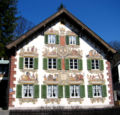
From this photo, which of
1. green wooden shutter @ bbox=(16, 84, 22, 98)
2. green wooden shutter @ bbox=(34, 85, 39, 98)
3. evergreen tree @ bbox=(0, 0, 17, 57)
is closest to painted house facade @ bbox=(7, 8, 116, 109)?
green wooden shutter @ bbox=(16, 84, 22, 98)

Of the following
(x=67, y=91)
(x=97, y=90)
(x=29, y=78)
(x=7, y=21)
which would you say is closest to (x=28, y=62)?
(x=29, y=78)

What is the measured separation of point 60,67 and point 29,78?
3.54 m

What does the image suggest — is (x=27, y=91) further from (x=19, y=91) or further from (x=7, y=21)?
(x=7, y=21)

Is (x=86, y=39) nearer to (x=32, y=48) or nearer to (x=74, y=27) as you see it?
(x=74, y=27)

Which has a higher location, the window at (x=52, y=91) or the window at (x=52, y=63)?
the window at (x=52, y=63)

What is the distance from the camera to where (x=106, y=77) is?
72.9 ft

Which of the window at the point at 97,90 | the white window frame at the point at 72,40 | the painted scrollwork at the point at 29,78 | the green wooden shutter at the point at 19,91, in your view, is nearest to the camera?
the green wooden shutter at the point at 19,91

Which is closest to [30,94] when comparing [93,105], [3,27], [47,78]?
[47,78]

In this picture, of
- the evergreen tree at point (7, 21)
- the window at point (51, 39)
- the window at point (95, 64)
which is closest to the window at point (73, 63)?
the window at point (95, 64)

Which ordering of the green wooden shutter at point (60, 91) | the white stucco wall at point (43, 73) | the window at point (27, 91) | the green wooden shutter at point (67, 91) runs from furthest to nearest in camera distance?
the green wooden shutter at point (67, 91) < the green wooden shutter at point (60, 91) < the window at point (27, 91) < the white stucco wall at point (43, 73)

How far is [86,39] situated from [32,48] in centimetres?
631

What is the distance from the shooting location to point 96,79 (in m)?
21.9

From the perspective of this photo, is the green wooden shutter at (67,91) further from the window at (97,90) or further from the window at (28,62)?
the window at (28,62)

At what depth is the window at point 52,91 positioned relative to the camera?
20727 millimetres
